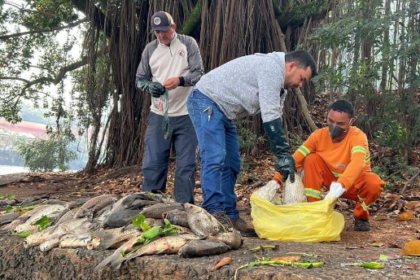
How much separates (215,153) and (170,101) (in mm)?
923

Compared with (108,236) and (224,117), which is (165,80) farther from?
(108,236)

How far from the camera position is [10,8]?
31.9 ft

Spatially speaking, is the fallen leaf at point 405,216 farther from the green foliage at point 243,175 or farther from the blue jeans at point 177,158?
the green foliage at point 243,175

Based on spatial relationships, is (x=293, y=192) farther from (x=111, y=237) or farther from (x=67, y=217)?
(x=67, y=217)

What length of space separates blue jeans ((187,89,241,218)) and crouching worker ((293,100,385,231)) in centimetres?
49

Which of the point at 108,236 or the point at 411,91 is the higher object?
the point at 411,91

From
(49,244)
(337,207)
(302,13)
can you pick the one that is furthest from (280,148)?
(302,13)

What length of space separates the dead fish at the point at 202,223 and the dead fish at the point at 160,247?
0.12 metres

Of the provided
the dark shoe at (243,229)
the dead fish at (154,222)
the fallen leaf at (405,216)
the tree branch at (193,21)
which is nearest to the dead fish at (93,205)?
the dead fish at (154,222)

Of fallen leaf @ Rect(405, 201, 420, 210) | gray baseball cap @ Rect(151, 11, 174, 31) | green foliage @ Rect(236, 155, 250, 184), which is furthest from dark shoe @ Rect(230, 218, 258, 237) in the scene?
green foliage @ Rect(236, 155, 250, 184)

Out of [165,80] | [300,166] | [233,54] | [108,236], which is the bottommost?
[108,236]

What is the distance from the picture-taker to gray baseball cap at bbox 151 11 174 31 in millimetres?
3719

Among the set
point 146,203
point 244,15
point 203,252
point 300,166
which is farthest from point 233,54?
point 203,252

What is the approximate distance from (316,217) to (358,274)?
820 mm
